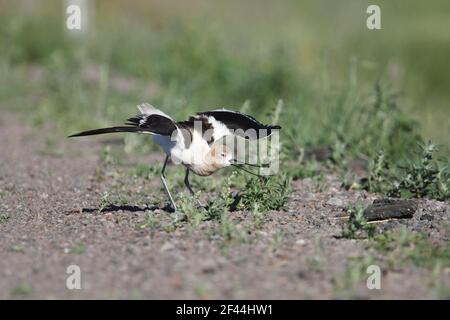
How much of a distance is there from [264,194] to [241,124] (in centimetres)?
52

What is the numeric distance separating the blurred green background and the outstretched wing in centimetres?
113

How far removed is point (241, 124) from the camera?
5438 mm

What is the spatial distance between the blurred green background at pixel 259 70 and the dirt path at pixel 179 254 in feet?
5.30

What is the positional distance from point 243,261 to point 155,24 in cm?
1083

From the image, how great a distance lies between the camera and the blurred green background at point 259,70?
7637 mm

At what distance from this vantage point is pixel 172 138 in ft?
17.1

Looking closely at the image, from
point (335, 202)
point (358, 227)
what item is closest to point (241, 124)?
point (335, 202)

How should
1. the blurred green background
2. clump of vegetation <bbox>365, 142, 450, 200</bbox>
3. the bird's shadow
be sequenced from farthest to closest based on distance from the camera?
the blurred green background → clump of vegetation <bbox>365, 142, 450, 200</bbox> → the bird's shadow

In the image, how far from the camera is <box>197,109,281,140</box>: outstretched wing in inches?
211

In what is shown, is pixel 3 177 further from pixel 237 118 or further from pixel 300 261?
pixel 300 261

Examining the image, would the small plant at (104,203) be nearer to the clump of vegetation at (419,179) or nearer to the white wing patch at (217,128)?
the white wing patch at (217,128)

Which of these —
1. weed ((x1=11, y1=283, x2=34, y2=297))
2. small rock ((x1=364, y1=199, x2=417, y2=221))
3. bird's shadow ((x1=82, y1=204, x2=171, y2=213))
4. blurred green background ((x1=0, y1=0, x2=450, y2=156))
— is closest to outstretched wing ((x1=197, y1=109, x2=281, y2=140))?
bird's shadow ((x1=82, y1=204, x2=171, y2=213))

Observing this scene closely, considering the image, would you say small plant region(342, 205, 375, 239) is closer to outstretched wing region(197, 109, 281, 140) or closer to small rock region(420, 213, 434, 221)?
small rock region(420, 213, 434, 221)

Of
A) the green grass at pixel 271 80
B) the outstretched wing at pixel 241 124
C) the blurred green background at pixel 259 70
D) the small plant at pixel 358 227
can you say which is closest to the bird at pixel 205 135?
the outstretched wing at pixel 241 124
